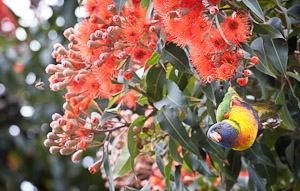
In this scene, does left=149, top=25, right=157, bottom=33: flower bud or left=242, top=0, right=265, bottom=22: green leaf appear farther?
left=149, top=25, right=157, bottom=33: flower bud

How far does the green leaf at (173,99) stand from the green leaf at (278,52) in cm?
25

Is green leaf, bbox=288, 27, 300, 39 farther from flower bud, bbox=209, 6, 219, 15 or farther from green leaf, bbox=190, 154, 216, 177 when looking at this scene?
green leaf, bbox=190, 154, 216, 177

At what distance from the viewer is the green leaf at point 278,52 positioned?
1010mm

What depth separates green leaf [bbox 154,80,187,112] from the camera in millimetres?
1079

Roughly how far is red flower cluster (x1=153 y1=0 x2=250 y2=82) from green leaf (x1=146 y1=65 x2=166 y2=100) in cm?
21

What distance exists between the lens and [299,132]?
121 centimetres

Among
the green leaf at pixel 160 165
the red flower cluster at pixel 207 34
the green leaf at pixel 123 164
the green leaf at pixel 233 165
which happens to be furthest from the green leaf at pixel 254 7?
the green leaf at pixel 123 164

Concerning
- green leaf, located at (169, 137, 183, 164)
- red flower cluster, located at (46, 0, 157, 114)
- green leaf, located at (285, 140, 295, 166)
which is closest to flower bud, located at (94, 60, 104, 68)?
red flower cluster, located at (46, 0, 157, 114)

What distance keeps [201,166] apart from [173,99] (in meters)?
0.31

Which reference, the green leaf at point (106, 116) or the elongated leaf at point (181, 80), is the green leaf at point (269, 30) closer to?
the elongated leaf at point (181, 80)

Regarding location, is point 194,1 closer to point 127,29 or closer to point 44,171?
point 127,29

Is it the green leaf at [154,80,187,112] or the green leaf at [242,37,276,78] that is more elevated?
the green leaf at [242,37,276,78]

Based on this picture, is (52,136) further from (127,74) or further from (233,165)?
(233,165)

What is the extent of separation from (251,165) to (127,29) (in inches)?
24.2
